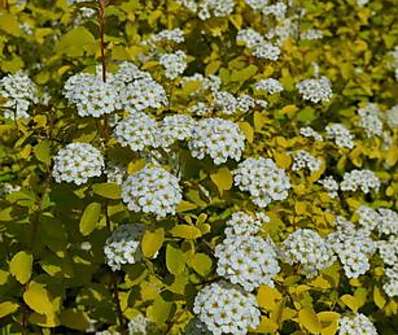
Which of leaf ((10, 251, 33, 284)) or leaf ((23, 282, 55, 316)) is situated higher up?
leaf ((10, 251, 33, 284))

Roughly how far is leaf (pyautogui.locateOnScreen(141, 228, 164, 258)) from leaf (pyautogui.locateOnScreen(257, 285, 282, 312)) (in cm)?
42

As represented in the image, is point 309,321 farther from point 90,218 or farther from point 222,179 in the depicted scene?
point 90,218

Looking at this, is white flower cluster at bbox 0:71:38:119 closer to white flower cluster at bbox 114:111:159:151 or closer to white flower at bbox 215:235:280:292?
white flower cluster at bbox 114:111:159:151

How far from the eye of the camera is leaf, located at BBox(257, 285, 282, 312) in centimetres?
278

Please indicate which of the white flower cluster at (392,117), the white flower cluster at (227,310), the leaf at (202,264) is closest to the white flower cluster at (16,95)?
the leaf at (202,264)

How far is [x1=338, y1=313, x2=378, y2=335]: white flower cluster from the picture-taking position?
3145 millimetres

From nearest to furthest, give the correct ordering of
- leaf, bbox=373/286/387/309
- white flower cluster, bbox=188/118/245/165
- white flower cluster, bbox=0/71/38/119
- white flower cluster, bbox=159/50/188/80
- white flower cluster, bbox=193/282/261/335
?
white flower cluster, bbox=193/282/261/335
white flower cluster, bbox=188/118/245/165
white flower cluster, bbox=0/71/38/119
leaf, bbox=373/286/387/309
white flower cluster, bbox=159/50/188/80

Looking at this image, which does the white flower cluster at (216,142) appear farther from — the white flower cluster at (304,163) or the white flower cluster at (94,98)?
the white flower cluster at (304,163)

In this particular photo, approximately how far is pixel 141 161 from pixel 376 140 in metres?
2.30

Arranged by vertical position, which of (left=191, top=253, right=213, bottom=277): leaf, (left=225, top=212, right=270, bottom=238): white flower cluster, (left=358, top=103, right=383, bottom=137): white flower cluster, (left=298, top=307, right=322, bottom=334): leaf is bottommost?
(left=358, top=103, right=383, bottom=137): white flower cluster

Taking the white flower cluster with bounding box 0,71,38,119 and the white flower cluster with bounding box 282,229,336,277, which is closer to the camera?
the white flower cluster with bounding box 282,229,336,277

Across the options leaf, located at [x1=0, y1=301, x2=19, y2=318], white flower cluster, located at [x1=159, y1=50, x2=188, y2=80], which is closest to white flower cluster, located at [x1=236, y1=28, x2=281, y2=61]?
white flower cluster, located at [x1=159, y1=50, x2=188, y2=80]

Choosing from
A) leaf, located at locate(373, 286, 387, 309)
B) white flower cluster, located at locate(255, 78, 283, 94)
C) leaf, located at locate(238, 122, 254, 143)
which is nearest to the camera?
leaf, located at locate(238, 122, 254, 143)

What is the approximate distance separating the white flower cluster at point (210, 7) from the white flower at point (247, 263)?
2292mm
